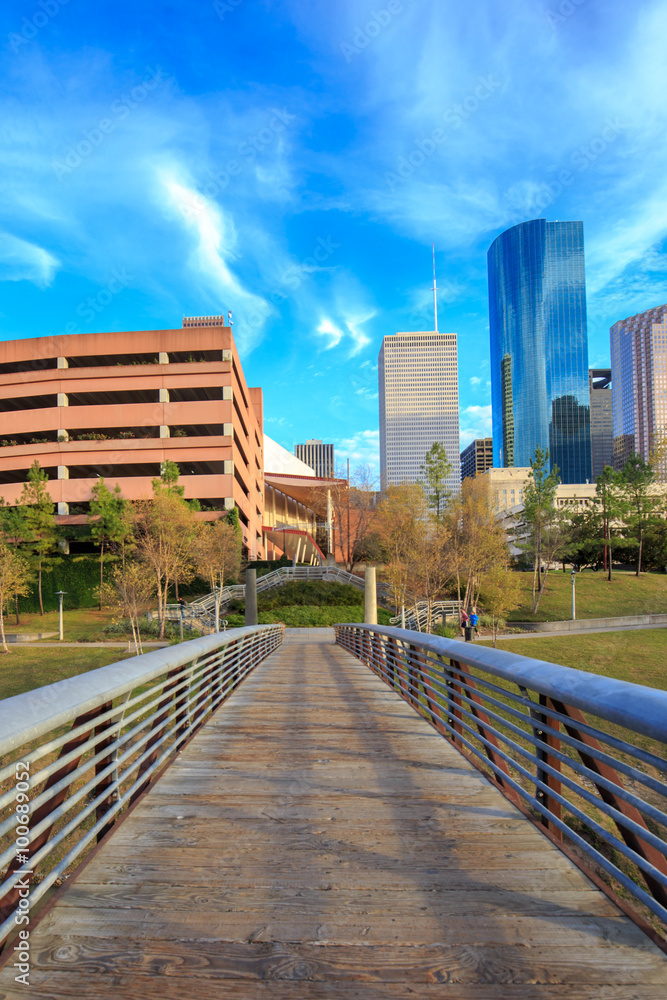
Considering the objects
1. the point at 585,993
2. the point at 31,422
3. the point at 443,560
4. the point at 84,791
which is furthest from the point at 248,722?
the point at 31,422

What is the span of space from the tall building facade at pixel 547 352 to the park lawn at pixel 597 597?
143 m

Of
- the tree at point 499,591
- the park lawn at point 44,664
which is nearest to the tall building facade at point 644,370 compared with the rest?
the tree at point 499,591

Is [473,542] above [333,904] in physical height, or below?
above

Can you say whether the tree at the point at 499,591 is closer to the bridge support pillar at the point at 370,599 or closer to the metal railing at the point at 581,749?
the bridge support pillar at the point at 370,599

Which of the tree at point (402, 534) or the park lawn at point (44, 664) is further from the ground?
the tree at point (402, 534)

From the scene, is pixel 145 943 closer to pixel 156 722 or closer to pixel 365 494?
pixel 156 722

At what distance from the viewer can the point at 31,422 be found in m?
44.6

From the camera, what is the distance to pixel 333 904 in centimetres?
245

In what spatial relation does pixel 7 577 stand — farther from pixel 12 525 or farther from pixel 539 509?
pixel 539 509

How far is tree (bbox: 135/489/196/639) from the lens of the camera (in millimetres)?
29234

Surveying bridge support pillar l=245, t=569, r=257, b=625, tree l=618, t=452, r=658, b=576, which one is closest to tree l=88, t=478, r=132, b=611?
bridge support pillar l=245, t=569, r=257, b=625

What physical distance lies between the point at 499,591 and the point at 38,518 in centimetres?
3329

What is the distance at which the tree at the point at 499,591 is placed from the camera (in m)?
30.0

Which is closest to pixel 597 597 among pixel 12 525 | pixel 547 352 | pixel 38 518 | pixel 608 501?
pixel 608 501
